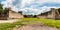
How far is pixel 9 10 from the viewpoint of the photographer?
41750 millimetres

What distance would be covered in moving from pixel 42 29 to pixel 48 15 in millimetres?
26835

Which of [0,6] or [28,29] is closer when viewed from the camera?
[28,29]

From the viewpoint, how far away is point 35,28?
53.5ft

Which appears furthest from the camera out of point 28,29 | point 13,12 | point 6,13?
point 13,12

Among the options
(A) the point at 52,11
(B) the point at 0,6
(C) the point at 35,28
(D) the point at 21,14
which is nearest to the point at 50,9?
(A) the point at 52,11

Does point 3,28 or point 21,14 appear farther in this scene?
point 21,14

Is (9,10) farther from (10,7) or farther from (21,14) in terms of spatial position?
(21,14)

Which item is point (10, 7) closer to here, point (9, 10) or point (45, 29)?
point (9, 10)

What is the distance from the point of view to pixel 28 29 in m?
15.8

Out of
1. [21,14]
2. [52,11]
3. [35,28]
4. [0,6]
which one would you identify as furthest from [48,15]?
[35,28]

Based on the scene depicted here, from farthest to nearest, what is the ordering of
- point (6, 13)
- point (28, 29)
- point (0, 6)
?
point (0, 6)
point (6, 13)
point (28, 29)

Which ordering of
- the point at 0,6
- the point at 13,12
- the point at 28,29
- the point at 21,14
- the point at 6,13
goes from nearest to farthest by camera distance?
the point at 28,29, the point at 6,13, the point at 13,12, the point at 21,14, the point at 0,6

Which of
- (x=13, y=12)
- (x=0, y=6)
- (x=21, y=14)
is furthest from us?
(x=0, y=6)

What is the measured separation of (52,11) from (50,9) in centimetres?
73
